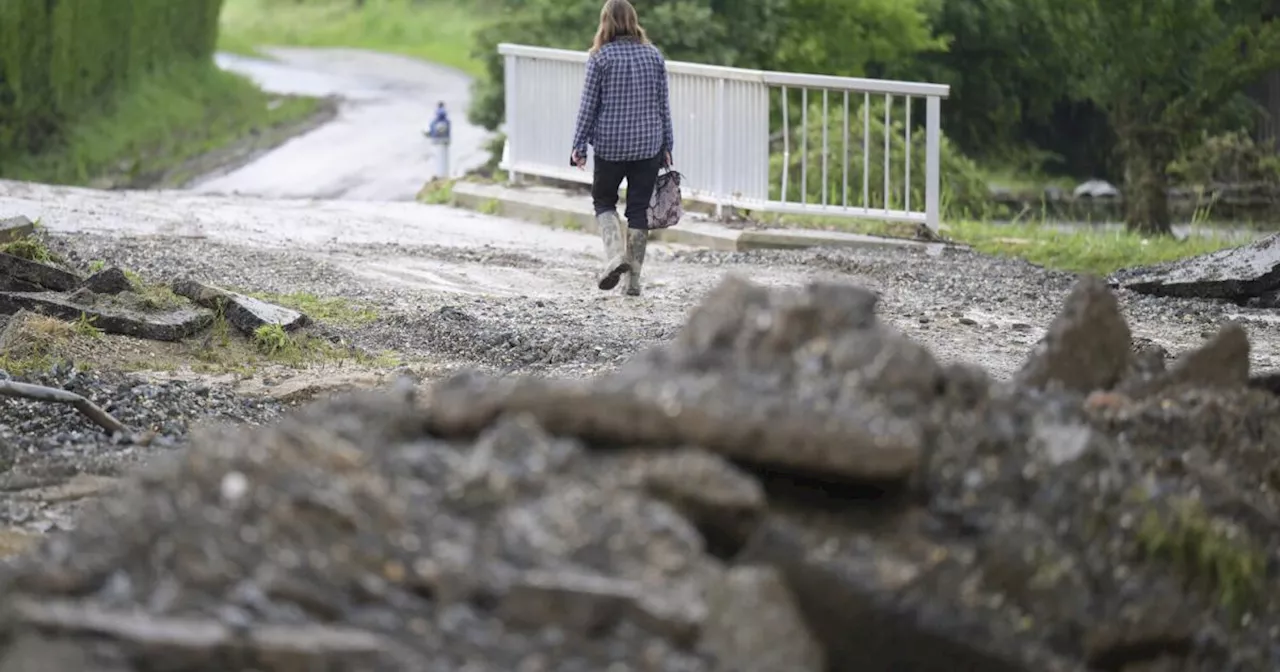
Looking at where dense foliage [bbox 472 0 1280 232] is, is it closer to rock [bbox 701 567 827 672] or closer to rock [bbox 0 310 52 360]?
rock [bbox 0 310 52 360]

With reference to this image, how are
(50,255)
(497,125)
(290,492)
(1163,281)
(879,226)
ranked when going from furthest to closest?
(497,125) → (879,226) → (1163,281) → (50,255) → (290,492)

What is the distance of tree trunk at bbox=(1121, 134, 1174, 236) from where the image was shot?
58.0 ft

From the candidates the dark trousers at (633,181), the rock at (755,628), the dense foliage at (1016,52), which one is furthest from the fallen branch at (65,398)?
the dense foliage at (1016,52)

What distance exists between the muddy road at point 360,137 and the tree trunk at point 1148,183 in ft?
23.5

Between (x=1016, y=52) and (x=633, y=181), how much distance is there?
14.3 m

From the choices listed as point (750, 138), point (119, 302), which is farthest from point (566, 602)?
point (750, 138)

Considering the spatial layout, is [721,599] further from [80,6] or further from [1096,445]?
[80,6]

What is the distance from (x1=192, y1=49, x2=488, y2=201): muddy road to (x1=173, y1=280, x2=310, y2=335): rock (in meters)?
8.35

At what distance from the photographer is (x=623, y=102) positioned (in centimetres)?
1127

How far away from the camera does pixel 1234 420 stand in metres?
5.00

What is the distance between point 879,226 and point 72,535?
40.1 ft

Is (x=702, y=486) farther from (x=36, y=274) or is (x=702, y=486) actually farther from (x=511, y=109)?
(x=511, y=109)

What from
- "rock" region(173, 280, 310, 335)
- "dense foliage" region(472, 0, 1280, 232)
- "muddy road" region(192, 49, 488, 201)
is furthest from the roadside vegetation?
"rock" region(173, 280, 310, 335)

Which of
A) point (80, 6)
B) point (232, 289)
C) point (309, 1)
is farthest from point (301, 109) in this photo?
point (309, 1)
